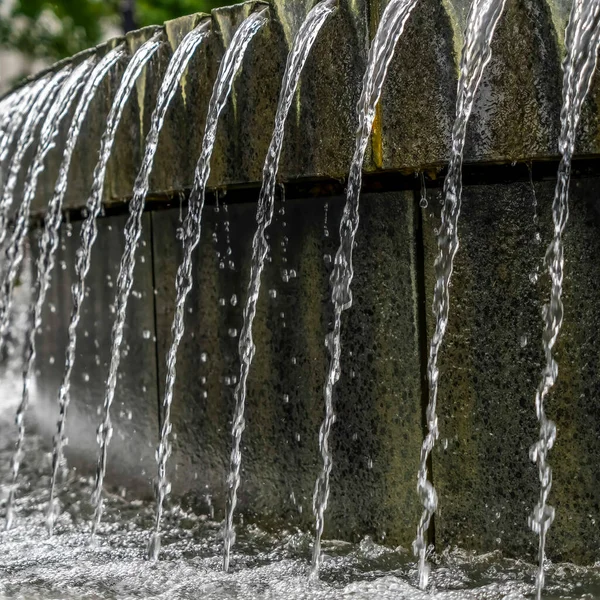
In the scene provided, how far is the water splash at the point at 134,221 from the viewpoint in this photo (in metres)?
4.89

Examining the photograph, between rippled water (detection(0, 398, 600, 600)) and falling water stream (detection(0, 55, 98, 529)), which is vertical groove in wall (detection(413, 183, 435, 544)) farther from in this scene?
falling water stream (detection(0, 55, 98, 529))

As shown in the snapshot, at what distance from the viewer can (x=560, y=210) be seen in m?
3.79

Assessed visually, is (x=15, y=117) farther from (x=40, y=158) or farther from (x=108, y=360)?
(x=108, y=360)

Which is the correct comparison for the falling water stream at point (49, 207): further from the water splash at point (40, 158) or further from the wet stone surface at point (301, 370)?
the wet stone surface at point (301, 370)

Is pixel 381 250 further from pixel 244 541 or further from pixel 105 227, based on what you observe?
pixel 105 227

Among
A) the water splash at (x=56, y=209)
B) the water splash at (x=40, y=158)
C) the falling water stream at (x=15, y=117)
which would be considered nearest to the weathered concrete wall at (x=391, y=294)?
the water splash at (x=56, y=209)

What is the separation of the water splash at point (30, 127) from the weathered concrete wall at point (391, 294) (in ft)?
5.34

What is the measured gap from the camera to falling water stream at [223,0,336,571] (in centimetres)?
417

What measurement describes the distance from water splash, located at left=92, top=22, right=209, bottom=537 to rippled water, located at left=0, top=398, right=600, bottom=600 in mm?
285

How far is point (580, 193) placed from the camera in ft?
12.6

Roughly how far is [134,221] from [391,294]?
1774 millimetres

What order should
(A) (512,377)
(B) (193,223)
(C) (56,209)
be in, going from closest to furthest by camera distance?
1. (A) (512,377)
2. (B) (193,223)
3. (C) (56,209)

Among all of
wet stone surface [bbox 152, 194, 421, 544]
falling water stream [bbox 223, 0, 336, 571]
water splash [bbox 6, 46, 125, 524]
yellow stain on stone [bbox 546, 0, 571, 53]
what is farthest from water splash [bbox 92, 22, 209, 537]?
yellow stain on stone [bbox 546, 0, 571, 53]

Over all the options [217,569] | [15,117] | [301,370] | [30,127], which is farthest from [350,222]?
[15,117]
